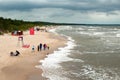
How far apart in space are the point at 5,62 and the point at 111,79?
1078cm

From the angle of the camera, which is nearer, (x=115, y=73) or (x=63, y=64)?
(x=115, y=73)

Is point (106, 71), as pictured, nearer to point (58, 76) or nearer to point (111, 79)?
point (111, 79)

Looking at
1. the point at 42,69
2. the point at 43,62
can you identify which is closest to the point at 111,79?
the point at 42,69

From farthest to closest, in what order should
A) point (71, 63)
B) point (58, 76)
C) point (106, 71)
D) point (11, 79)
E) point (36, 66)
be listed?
point (71, 63) < point (36, 66) < point (106, 71) < point (58, 76) < point (11, 79)

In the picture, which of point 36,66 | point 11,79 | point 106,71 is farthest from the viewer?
point 36,66

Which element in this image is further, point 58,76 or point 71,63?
point 71,63

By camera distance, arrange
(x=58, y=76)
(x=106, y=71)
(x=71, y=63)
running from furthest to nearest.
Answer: (x=71, y=63)
(x=106, y=71)
(x=58, y=76)

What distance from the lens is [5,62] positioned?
26.4 meters

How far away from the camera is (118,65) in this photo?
86.5 feet

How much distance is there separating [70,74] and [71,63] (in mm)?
5244

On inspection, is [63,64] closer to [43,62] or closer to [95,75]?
[43,62]

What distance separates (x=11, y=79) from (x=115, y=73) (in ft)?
27.2

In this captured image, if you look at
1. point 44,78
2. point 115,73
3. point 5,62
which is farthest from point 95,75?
point 5,62

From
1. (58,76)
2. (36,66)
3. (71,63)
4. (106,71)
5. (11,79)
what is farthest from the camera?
(71,63)
